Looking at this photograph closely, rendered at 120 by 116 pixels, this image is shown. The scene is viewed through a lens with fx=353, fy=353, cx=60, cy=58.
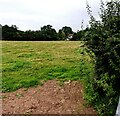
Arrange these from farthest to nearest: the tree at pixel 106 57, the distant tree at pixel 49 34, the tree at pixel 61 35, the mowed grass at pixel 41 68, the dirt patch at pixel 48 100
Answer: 1. the distant tree at pixel 49 34
2. the tree at pixel 61 35
3. the mowed grass at pixel 41 68
4. the dirt patch at pixel 48 100
5. the tree at pixel 106 57

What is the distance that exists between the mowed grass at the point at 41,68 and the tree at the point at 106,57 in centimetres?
44

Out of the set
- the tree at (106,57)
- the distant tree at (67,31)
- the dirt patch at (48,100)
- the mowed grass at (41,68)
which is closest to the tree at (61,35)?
the distant tree at (67,31)

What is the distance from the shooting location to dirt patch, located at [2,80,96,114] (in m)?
6.14

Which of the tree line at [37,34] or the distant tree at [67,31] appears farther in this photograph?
the tree line at [37,34]

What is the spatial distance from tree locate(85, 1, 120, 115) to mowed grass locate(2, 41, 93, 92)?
0.44 meters

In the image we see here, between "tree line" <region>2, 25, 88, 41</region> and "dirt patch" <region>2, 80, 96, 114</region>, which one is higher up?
"tree line" <region>2, 25, 88, 41</region>

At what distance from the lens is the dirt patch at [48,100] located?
6143 mm

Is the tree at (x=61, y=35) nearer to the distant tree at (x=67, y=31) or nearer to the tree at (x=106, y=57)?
the distant tree at (x=67, y=31)

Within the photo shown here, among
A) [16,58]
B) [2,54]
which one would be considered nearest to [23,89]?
[16,58]

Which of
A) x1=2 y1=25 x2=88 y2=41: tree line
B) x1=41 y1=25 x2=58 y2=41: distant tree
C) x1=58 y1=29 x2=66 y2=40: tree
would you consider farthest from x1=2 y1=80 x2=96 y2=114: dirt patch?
x1=41 y1=25 x2=58 y2=41: distant tree

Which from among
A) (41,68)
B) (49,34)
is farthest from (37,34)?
(41,68)

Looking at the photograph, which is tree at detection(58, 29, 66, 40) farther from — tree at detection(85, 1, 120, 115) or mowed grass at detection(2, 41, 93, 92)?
tree at detection(85, 1, 120, 115)

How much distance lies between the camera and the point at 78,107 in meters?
6.18

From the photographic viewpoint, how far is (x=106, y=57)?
6.16m
